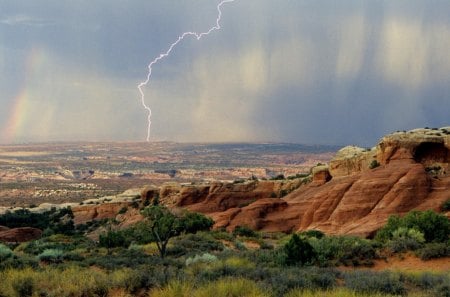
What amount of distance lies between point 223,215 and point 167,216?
80.3ft

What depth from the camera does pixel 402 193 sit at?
1486 inches

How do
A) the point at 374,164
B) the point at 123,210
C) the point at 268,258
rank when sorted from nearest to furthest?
the point at 268,258 → the point at 374,164 → the point at 123,210

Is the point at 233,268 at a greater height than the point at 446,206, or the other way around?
the point at 233,268

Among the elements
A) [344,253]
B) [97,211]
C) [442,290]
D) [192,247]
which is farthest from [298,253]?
[97,211]

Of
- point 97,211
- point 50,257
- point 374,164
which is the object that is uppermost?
point 374,164

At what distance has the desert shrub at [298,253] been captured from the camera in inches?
681

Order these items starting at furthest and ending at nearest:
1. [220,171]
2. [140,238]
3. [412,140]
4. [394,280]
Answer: [220,171], [412,140], [140,238], [394,280]

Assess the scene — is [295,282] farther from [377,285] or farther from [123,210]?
[123,210]

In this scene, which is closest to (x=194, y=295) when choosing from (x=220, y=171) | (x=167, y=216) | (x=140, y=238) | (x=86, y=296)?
(x=86, y=296)

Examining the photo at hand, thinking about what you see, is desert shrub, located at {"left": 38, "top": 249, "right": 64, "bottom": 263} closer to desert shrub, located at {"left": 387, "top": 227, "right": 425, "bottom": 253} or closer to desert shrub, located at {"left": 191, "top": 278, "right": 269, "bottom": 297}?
desert shrub, located at {"left": 191, "top": 278, "right": 269, "bottom": 297}

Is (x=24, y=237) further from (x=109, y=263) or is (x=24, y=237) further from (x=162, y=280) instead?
(x=162, y=280)

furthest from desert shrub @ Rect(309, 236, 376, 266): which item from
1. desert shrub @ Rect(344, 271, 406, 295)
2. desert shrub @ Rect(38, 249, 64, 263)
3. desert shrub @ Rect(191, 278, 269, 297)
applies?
desert shrub @ Rect(38, 249, 64, 263)

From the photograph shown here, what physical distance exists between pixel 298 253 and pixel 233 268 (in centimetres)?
526

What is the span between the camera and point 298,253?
17.7m
